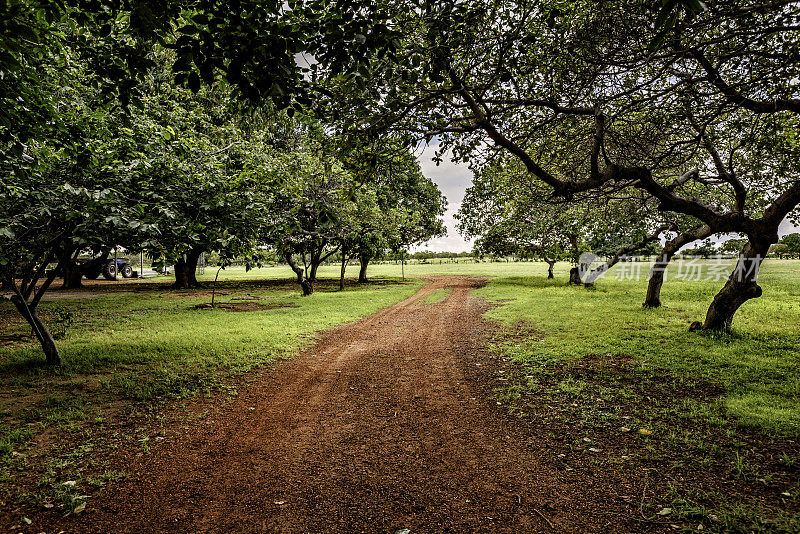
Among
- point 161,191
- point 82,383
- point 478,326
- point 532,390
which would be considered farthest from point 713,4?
point 82,383

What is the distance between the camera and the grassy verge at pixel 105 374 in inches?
166

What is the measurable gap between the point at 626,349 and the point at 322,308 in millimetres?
11584

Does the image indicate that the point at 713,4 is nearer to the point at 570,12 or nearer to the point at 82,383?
the point at 570,12

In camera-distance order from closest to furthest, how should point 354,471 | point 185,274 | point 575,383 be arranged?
point 354,471 < point 575,383 < point 185,274

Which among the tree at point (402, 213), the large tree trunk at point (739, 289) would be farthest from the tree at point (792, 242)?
the large tree trunk at point (739, 289)

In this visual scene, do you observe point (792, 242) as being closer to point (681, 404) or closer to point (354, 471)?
point (681, 404)

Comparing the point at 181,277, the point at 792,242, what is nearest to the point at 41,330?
the point at 181,277

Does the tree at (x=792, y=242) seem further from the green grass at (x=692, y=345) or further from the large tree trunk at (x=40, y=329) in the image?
the large tree trunk at (x=40, y=329)

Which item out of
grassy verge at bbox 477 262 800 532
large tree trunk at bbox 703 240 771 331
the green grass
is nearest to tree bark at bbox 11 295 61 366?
grassy verge at bbox 477 262 800 532

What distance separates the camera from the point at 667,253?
1370cm

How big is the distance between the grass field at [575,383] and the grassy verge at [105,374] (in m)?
0.03

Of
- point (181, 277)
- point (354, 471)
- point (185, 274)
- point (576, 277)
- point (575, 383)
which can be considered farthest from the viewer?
point (185, 274)

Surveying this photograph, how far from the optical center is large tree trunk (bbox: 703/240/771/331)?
938cm

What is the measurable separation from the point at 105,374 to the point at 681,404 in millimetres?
10562
